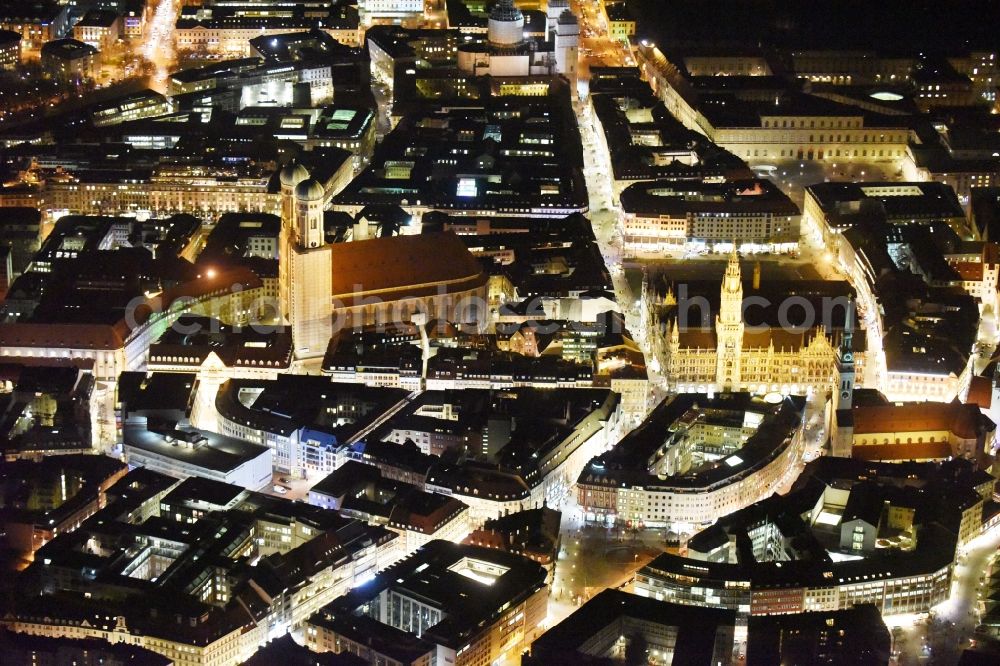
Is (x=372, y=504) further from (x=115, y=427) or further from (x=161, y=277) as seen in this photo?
(x=161, y=277)

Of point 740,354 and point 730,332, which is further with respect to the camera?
point 740,354

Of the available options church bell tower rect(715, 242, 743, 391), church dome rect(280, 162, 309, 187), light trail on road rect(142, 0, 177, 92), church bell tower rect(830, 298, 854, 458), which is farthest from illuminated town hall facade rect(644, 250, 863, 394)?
light trail on road rect(142, 0, 177, 92)

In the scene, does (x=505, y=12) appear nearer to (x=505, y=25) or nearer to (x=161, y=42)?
(x=505, y=25)

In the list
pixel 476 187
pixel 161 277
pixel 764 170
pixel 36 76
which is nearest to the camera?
pixel 161 277

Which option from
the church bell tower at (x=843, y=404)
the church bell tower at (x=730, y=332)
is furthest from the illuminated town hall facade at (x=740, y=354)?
the church bell tower at (x=843, y=404)

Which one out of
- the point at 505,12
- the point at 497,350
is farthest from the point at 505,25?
the point at 497,350

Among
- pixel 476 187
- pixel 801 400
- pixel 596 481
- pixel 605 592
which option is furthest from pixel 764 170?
pixel 605 592

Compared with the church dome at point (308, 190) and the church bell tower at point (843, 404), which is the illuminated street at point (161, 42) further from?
the church bell tower at point (843, 404)
